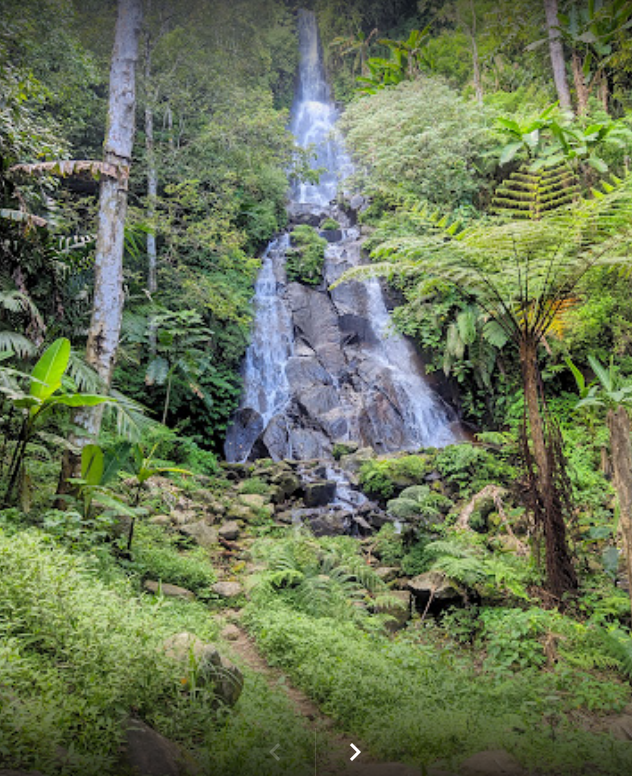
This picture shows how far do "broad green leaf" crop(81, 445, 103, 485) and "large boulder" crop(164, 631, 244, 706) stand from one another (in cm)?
169

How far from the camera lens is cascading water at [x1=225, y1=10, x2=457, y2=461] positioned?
11086 millimetres

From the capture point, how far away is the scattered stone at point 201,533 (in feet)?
18.3

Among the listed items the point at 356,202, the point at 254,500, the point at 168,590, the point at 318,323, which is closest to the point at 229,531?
the point at 254,500

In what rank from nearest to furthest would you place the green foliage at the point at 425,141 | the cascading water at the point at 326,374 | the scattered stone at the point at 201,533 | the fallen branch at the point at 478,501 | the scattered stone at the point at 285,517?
the fallen branch at the point at 478,501 < the scattered stone at the point at 201,533 < the scattered stone at the point at 285,517 < the cascading water at the point at 326,374 < the green foliage at the point at 425,141

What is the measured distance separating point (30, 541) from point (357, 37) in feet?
10.9

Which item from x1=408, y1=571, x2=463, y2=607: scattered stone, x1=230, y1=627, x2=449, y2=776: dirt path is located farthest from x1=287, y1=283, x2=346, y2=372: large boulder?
x1=230, y1=627, x2=449, y2=776: dirt path

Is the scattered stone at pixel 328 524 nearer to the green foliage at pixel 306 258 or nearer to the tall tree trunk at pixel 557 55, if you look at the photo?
the tall tree trunk at pixel 557 55

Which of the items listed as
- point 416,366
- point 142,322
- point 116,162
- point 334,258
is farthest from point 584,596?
point 334,258

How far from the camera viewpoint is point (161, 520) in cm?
556

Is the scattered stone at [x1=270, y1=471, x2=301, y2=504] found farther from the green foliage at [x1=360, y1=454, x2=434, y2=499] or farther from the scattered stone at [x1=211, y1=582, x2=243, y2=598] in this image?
the scattered stone at [x1=211, y1=582, x2=243, y2=598]

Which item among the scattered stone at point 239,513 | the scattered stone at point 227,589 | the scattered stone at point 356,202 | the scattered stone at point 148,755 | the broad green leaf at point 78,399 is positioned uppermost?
the scattered stone at point 356,202

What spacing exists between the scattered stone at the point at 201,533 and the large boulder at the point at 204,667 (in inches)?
121

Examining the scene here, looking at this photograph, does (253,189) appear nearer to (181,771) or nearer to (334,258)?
(334,258)

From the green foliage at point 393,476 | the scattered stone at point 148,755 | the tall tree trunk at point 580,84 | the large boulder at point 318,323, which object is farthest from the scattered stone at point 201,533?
the large boulder at point 318,323
